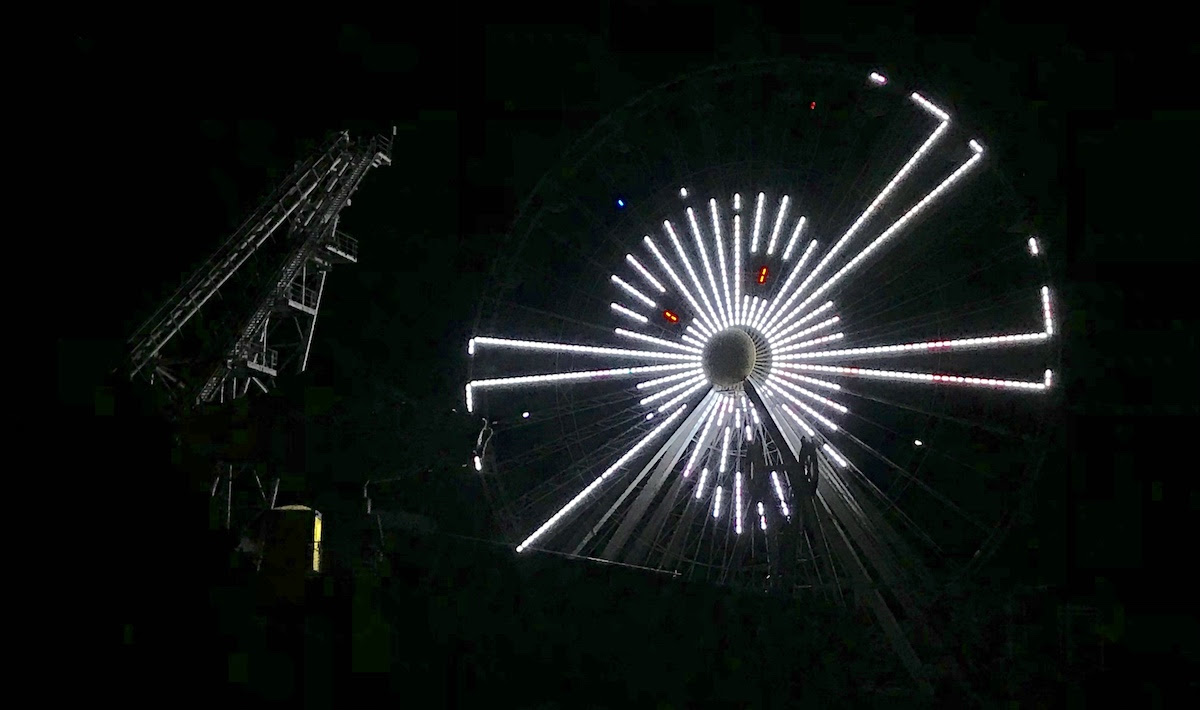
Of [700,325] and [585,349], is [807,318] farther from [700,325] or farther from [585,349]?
[585,349]

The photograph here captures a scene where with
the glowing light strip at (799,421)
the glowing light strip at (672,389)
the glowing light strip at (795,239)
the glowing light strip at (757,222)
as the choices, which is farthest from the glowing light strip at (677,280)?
the glowing light strip at (799,421)

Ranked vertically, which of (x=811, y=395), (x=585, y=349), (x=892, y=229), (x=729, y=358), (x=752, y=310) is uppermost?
(x=892, y=229)

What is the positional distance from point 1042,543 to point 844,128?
10.8 meters

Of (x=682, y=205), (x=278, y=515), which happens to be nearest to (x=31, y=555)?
(x=278, y=515)

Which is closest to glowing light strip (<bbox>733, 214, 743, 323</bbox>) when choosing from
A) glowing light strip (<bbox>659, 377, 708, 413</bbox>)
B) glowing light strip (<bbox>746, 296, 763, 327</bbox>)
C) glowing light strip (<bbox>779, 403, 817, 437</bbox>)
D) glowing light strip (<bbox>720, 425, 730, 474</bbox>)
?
glowing light strip (<bbox>746, 296, 763, 327</bbox>)

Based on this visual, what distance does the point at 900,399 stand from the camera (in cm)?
2059

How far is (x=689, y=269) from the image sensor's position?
2077 cm

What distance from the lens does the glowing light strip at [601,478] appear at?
63.2 ft

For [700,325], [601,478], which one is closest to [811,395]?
[700,325]

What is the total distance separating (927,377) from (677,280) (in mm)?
5076

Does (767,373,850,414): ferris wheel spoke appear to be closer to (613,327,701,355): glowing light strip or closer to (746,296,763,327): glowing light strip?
(746,296,763,327): glowing light strip

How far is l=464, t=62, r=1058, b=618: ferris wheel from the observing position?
748 inches

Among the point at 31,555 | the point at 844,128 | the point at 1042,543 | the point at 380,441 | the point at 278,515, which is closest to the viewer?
the point at 31,555

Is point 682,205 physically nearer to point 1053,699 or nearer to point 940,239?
point 940,239
